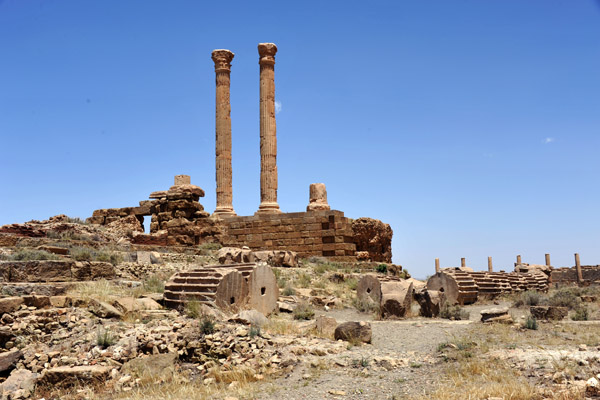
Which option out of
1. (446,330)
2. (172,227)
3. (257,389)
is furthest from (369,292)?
(172,227)

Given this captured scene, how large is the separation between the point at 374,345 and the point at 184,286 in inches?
142

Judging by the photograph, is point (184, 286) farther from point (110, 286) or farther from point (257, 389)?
point (257, 389)

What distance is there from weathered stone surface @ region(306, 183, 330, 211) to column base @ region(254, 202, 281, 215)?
4.01 feet

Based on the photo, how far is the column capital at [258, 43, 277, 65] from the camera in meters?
23.0

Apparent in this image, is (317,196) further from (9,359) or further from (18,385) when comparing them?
(18,385)

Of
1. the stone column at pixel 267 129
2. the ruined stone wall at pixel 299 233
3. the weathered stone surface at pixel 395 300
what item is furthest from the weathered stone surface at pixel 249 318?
the stone column at pixel 267 129

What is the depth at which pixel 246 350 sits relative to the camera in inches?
282

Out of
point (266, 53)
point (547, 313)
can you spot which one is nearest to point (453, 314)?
point (547, 313)

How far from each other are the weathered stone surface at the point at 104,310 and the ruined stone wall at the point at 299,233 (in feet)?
37.1

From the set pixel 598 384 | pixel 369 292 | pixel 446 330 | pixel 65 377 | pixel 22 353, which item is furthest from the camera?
pixel 369 292

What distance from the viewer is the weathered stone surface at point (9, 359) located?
7180 mm

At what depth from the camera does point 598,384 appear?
548 centimetres

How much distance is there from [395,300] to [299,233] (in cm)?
883

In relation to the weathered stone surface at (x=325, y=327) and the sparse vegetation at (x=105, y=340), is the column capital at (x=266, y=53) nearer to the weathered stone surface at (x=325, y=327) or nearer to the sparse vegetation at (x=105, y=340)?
the weathered stone surface at (x=325, y=327)
